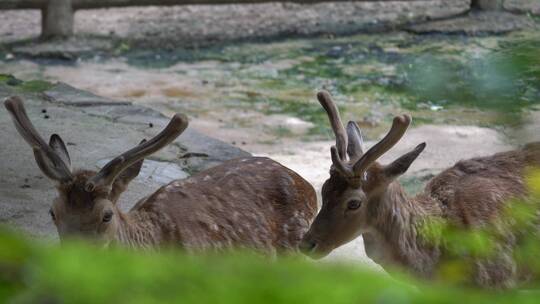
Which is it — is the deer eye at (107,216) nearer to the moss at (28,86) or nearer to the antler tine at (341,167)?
the antler tine at (341,167)

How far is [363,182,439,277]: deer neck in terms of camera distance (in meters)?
3.91

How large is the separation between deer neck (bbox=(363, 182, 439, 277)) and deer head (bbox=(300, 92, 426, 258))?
0.08 ft

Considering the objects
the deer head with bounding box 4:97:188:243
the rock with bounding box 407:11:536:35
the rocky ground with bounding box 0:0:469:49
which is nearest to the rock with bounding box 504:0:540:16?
the rock with bounding box 407:11:536:35

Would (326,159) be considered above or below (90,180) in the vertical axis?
below

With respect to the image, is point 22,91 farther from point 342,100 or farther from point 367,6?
point 367,6

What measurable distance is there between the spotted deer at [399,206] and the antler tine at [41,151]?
91cm

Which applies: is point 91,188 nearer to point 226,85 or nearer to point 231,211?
point 231,211

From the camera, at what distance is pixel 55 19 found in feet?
33.2

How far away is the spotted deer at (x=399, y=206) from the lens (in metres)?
3.79

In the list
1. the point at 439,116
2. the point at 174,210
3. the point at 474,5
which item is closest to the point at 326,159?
the point at 439,116

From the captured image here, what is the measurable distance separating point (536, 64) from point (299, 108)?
6.34 m

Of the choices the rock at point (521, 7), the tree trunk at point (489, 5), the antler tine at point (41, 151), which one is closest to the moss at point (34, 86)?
the antler tine at point (41, 151)

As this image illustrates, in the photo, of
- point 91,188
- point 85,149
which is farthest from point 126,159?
point 85,149

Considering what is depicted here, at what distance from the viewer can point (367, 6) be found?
11.7 m
